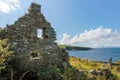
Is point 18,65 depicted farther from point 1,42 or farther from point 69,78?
point 69,78

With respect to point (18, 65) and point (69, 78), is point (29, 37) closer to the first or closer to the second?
point (18, 65)

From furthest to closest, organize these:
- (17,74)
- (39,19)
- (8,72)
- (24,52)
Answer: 1. (39,19)
2. (24,52)
3. (17,74)
4. (8,72)

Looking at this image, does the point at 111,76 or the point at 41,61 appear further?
the point at 111,76

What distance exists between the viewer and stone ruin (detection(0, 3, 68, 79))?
20.1 metres

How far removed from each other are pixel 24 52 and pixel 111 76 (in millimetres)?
8759

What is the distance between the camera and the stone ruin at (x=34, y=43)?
2006cm

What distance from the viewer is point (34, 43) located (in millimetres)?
21172

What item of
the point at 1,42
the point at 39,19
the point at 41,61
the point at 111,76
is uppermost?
the point at 39,19

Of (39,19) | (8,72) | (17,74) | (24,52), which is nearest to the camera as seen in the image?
(8,72)

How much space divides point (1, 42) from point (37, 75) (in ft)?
13.4

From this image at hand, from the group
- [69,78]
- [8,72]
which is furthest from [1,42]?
[69,78]

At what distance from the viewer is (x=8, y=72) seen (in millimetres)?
17672

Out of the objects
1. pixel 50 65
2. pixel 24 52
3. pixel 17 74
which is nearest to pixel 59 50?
pixel 50 65

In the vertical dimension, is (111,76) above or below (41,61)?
below
